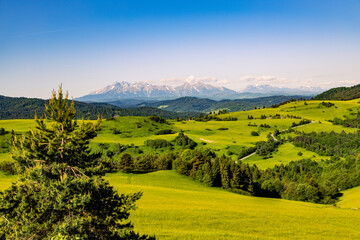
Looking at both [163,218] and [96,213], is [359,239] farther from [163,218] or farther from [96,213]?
[96,213]

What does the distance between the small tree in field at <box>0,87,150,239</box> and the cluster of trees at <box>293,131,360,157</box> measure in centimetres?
19262

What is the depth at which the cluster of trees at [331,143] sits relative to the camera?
171m

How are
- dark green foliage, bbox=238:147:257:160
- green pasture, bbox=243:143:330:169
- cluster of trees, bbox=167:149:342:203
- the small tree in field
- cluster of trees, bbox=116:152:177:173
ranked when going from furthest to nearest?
dark green foliage, bbox=238:147:257:160
green pasture, bbox=243:143:330:169
cluster of trees, bbox=116:152:177:173
cluster of trees, bbox=167:149:342:203
the small tree in field

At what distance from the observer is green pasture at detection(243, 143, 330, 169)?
6018 inches

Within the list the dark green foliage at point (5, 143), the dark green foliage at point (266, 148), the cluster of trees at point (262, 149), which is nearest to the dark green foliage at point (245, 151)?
the cluster of trees at point (262, 149)

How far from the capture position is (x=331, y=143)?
186000 mm

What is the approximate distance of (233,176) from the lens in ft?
284

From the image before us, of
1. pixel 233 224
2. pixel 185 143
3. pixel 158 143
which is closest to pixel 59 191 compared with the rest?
pixel 233 224

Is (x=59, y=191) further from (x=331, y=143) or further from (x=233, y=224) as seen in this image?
(x=331, y=143)

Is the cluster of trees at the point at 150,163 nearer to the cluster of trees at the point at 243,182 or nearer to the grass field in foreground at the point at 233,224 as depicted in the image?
the cluster of trees at the point at 243,182

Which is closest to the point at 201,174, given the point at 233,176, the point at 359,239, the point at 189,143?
the point at 233,176

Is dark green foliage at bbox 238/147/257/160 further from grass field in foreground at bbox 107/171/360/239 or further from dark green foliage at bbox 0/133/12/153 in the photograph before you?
dark green foliage at bbox 0/133/12/153

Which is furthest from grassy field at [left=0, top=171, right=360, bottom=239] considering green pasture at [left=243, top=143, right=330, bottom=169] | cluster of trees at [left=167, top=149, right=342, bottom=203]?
green pasture at [left=243, top=143, right=330, bottom=169]

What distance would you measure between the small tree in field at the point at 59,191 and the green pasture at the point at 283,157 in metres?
146
